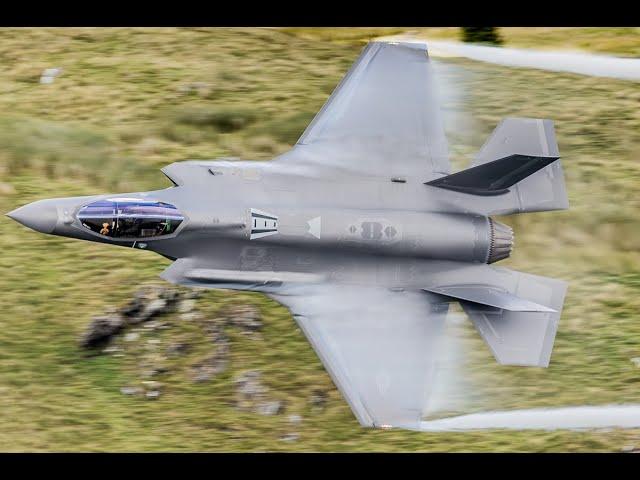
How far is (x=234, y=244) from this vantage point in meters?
13.4

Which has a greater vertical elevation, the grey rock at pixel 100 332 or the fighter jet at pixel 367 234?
the fighter jet at pixel 367 234

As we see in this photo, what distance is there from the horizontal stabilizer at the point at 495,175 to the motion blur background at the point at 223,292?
1905mm

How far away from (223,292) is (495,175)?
155 inches

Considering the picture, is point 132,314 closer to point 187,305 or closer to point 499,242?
point 187,305

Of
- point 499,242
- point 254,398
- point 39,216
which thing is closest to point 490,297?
point 499,242

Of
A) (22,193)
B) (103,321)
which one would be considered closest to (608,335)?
(103,321)

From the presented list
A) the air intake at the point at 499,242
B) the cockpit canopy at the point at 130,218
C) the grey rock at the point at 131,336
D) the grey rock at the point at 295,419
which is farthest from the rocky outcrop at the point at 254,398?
the air intake at the point at 499,242

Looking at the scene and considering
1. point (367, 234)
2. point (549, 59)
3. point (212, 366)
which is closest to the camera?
point (367, 234)

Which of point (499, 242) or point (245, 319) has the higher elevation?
point (499, 242)

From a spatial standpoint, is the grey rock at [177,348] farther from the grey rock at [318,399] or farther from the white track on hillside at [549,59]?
the white track on hillside at [549,59]

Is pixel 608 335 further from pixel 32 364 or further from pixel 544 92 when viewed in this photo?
pixel 32 364

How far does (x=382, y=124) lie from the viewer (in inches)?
562

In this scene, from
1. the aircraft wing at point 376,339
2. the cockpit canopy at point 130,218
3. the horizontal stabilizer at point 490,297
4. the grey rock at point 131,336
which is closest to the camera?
the aircraft wing at point 376,339

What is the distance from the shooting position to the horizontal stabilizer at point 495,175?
44.3 feet
